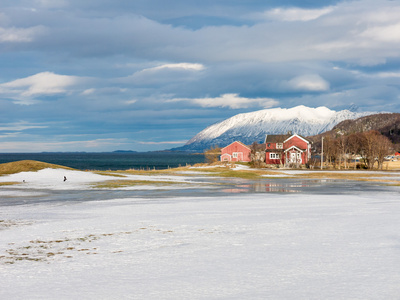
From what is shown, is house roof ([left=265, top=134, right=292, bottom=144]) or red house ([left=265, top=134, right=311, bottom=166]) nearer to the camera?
red house ([left=265, top=134, right=311, bottom=166])

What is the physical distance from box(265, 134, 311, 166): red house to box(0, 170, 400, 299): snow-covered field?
87797 millimetres

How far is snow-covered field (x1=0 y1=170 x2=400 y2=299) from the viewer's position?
9.69 metres

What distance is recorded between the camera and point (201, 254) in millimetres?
13055

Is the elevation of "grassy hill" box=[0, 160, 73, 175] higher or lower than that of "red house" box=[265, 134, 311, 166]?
lower

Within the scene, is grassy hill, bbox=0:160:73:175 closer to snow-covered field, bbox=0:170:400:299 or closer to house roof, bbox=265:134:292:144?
snow-covered field, bbox=0:170:400:299

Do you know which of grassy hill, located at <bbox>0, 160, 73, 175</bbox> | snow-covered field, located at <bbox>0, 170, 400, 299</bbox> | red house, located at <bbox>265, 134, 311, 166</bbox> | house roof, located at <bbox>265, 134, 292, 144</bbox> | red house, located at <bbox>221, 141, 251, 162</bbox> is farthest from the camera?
red house, located at <bbox>221, 141, 251, 162</bbox>

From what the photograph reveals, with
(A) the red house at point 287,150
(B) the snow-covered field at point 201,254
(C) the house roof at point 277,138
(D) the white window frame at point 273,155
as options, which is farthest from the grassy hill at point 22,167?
(C) the house roof at point 277,138

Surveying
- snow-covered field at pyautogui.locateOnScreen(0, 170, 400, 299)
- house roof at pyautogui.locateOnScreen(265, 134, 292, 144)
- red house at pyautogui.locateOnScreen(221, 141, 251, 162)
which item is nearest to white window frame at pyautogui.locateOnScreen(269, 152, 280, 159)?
house roof at pyautogui.locateOnScreen(265, 134, 292, 144)

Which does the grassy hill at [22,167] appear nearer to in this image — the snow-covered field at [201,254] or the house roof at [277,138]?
the snow-covered field at [201,254]

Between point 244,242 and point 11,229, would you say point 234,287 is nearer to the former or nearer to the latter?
point 244,242

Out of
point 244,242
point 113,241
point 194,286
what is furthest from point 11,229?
point 194,286

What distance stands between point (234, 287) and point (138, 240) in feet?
20.2

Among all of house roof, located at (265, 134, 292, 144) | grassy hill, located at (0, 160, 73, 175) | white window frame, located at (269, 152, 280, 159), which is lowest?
grassy hill, located at (0, 160, 73, 175)

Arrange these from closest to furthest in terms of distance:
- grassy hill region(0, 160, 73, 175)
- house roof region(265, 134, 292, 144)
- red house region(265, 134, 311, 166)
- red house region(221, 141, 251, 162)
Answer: grassy hill region(0, 160, 73, 175), red house region(265, 134, 311, 166), house roof region(265, 134, 292, 144), red house region(221, 141, 251, 162)
